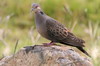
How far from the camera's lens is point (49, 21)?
6734mm

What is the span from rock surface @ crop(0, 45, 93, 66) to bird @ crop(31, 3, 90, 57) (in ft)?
0.49

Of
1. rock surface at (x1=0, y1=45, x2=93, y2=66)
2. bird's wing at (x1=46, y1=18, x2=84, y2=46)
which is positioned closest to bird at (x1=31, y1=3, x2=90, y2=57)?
bird's wing at (x1=46, y1=18, x2=84, y2=46)

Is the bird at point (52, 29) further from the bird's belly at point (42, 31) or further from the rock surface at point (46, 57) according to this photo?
the rock surface at point (46, 57)

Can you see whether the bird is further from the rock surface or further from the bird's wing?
the rock surface

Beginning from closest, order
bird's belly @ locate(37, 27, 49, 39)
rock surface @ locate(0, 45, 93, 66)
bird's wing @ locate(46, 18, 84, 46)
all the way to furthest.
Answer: rock surface @ locate(0, 45, 93, 66), bird's belly @ locate(37, 27, 49, 39), bird's wing @ locate(46, 18, 84, 46)

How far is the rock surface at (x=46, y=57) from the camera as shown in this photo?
6.43 meters

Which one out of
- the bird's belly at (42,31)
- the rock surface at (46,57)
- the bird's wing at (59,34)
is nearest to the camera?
the rock surface at (46,57)

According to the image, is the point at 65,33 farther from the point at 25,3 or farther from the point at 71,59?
the point at 25,3

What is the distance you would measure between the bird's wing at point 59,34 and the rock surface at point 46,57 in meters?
0.15

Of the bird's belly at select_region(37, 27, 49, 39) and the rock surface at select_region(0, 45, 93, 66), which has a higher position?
the bird's belly at select_region(37, 27, 49, 39)

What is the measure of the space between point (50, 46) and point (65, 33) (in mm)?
286

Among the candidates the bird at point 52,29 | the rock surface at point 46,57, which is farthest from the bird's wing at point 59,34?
the rock surface at point 46,57

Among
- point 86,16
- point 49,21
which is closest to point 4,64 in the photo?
point 49,21

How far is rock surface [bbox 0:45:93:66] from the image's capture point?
6.43m
